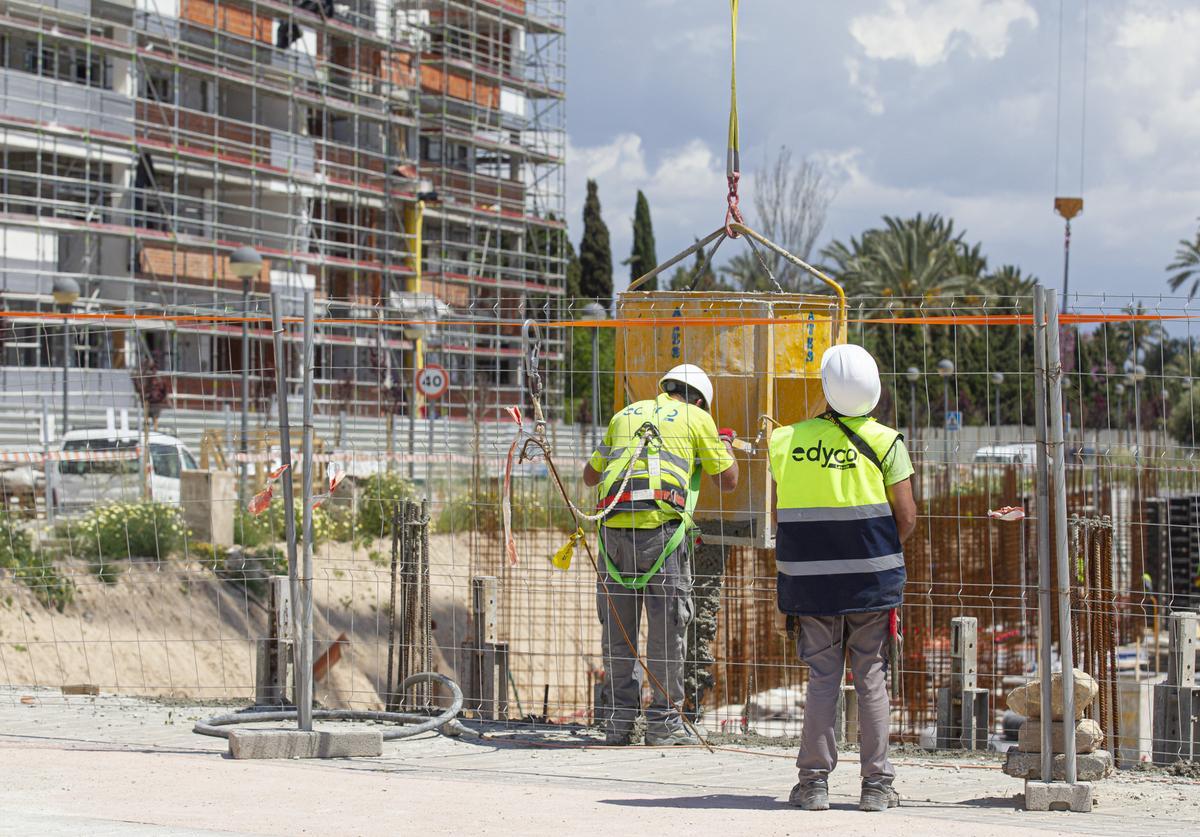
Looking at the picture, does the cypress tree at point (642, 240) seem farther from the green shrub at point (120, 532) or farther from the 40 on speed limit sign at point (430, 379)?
the green shrub at point (120, 532)

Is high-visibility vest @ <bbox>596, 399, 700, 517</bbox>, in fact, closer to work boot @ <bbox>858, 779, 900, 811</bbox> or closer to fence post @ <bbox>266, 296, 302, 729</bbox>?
fence post @ <bbox>266, 296, 302, 729</bbox>

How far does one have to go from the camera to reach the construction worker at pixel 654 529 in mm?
7227

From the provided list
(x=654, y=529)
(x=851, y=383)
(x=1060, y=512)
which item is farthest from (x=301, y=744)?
(x=1060, y=512)

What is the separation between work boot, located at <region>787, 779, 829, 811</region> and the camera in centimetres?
557

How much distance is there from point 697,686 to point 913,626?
640 cm

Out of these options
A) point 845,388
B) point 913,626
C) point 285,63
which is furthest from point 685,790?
point 285,63

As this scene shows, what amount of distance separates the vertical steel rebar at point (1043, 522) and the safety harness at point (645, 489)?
6.49 feet

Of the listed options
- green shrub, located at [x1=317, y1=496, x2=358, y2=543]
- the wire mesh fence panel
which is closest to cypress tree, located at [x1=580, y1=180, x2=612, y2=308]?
the wire mesh fence panel

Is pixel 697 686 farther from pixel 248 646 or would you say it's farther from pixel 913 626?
pixel 248 646

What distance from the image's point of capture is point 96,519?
47.5ft

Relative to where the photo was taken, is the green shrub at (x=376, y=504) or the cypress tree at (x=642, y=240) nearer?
the green shrub at (x=376, y=504)

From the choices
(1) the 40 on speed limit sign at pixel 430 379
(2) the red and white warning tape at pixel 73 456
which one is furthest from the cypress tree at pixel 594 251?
(2) the red and white warning tape at pixel 73 456

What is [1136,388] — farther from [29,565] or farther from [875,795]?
[29,565]

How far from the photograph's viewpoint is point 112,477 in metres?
17.2
